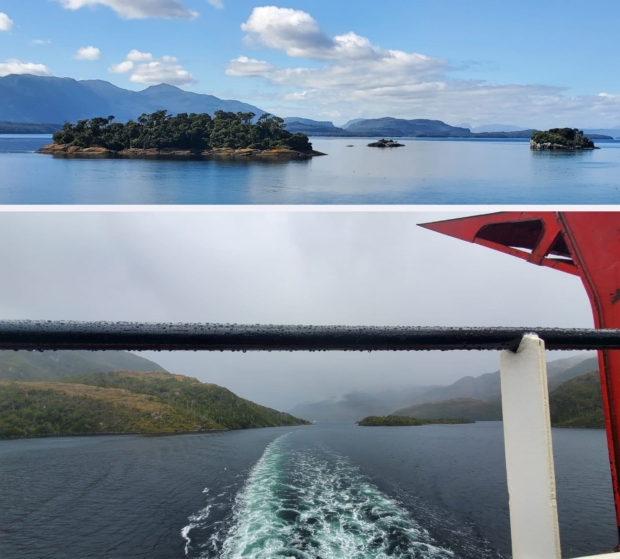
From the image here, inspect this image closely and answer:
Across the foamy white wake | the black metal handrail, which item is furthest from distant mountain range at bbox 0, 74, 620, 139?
the black metal handrail

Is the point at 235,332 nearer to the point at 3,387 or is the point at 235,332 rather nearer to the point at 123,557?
the point at 123,557

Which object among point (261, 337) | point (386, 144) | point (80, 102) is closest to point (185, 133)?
point (80, 102)

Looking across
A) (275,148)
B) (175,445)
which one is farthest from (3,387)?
(275,148)

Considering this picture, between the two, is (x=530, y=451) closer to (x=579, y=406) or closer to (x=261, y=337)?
(x=261, y=337)

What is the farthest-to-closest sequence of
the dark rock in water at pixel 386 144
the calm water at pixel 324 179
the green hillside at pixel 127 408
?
the green hillside at pixel 127 408 → the dark rock in water at pixel 386 144 → the calm water at pixel 324 179

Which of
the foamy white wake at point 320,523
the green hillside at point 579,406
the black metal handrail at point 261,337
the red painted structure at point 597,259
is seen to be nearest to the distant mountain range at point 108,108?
the red painted structure at point 597,259

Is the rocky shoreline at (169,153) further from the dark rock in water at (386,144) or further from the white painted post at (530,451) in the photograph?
the white painted post at (530,451)
